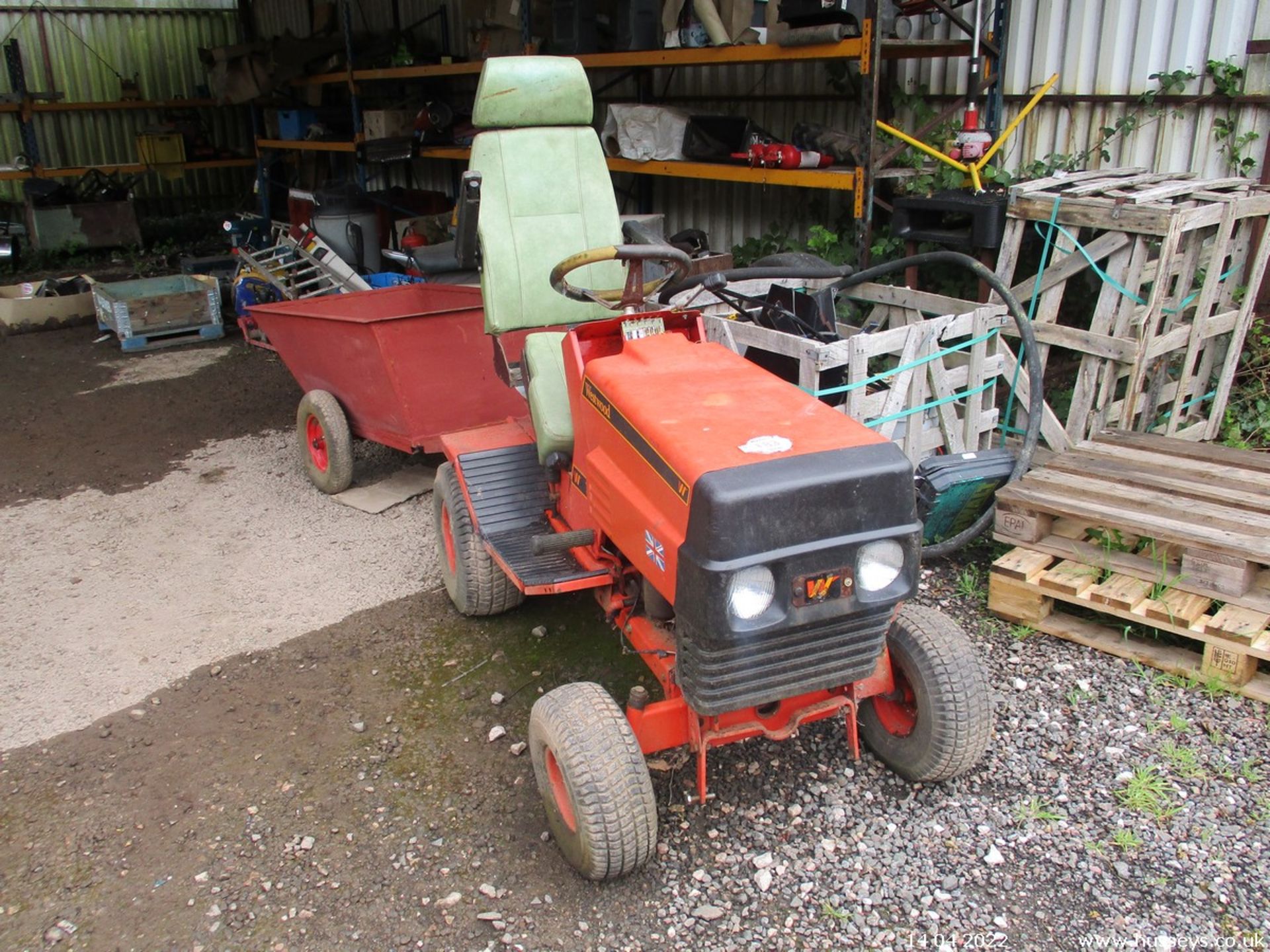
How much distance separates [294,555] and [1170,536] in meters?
3.31

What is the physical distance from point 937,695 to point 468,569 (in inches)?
65.7

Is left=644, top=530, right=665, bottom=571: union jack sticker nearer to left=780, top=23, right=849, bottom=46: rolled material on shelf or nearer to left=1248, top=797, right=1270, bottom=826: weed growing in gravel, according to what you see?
left=1248, top=797, right=1270, bottom=826: weed growing in gravel

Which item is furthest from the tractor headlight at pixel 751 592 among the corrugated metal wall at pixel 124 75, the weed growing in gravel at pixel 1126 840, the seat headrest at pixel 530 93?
the corrugated metal wall at pixel 124 75

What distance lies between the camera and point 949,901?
2406 millimetres

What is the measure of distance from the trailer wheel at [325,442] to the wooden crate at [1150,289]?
3030 mm

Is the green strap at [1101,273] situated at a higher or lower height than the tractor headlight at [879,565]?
higher

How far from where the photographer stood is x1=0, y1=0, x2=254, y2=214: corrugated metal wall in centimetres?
1183

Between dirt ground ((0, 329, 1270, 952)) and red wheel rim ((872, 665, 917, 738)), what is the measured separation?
13 centimetres

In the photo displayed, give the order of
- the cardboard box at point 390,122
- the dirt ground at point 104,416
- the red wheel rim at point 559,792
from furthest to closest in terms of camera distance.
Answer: the cardboard box at point 390,122 < the dirt ground at point 104,416 < the red wheel rim at point 559,792

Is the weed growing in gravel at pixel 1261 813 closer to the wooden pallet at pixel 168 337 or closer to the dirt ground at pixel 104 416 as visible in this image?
the dirt ground at pixel 104 416

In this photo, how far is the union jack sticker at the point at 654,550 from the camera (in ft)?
7.57

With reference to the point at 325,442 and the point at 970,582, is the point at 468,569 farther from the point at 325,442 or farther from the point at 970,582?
the point at 970,582

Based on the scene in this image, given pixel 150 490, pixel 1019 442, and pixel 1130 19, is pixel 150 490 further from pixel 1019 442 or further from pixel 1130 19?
pixel 1130 19

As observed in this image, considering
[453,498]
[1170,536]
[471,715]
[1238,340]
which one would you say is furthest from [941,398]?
[471,715]
